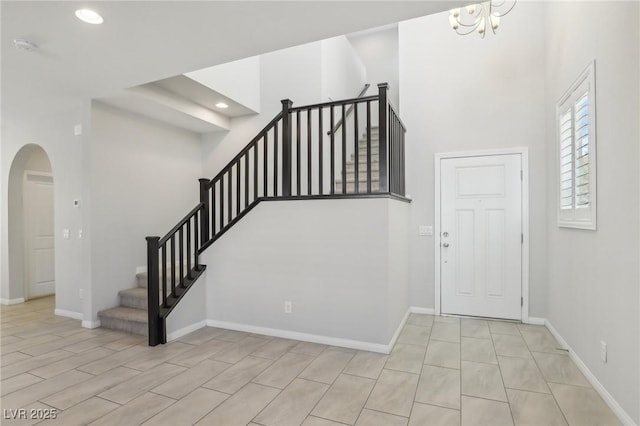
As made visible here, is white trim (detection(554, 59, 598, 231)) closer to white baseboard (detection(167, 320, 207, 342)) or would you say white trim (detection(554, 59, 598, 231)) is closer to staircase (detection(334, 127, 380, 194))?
staircase (detection(334, 127, 380, 194))

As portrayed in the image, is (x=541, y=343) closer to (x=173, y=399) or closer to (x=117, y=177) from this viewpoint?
(x=173, y=399)

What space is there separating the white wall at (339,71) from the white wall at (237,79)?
3.21 ft

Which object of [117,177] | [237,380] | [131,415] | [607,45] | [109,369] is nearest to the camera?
[131,415]

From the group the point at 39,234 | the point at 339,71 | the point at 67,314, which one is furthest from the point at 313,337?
the point at 39,234

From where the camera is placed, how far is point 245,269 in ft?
Result: 12.7

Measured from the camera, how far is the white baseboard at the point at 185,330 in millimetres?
3566

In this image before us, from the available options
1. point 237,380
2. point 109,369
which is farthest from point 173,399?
point 109,369

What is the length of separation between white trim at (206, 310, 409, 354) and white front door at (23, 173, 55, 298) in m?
3.63

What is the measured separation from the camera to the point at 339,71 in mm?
5668

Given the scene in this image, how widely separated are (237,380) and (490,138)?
Answer: 399cm

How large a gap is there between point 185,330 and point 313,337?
4.82 feet

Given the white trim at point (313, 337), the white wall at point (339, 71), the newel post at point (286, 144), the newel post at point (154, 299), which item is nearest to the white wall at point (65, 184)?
the newel post at point (154, 299)

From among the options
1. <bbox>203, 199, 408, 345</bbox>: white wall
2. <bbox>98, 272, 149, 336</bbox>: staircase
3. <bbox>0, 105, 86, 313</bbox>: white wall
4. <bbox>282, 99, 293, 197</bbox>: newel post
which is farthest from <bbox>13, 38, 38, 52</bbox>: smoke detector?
<bbox>98, 272, 149, 336</bbox>: staircase

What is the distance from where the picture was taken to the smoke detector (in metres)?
2.60
